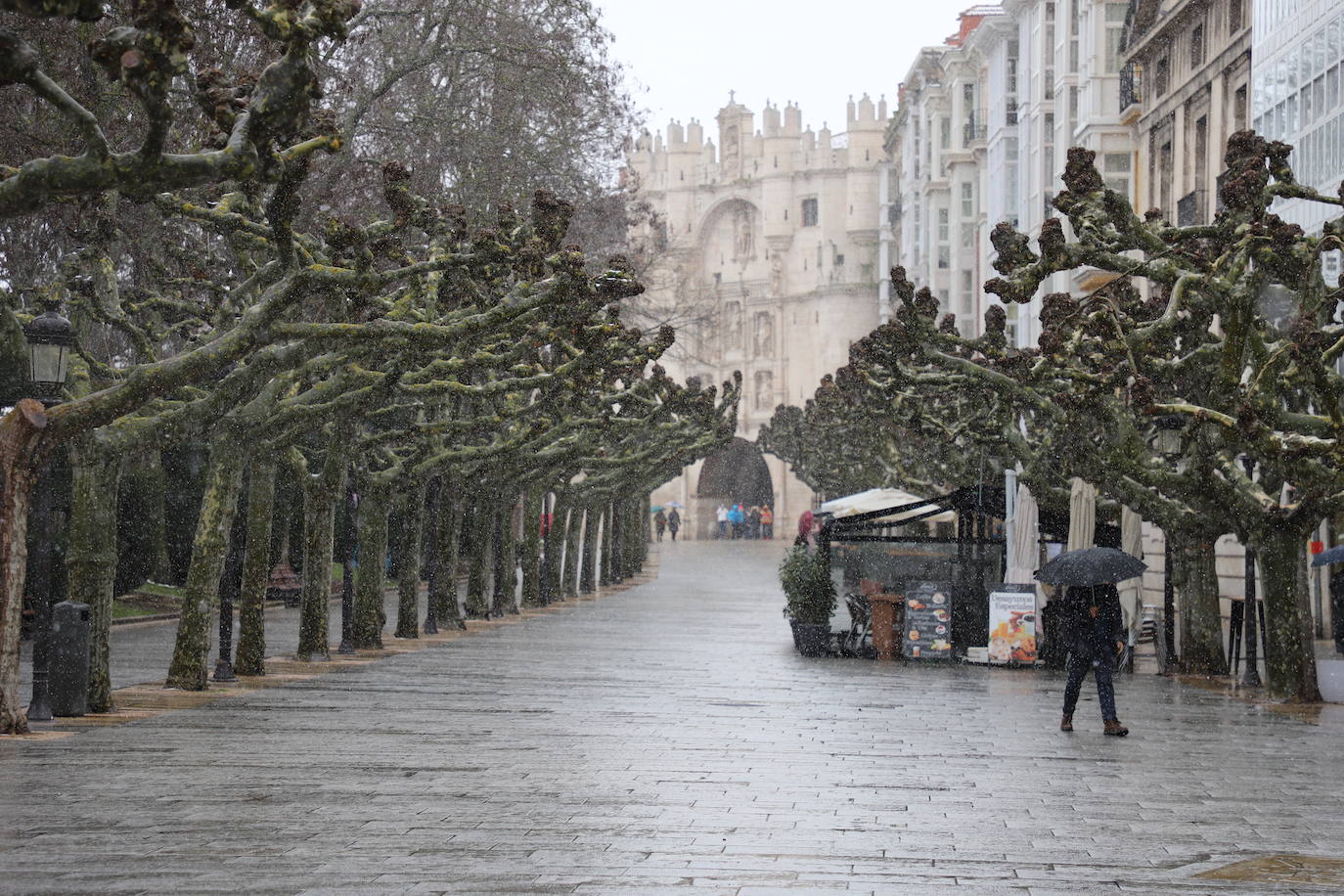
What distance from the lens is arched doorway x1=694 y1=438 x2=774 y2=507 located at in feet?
367

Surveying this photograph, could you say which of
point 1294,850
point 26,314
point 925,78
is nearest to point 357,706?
point 26,314

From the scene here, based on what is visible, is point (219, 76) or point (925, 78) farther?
point (925, 78)

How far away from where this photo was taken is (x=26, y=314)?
66.3 feet

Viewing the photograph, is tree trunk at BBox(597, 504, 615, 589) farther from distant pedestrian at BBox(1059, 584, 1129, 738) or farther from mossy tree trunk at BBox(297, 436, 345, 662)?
distant pedestrian at BBox(1059, 584, 1129, 738)

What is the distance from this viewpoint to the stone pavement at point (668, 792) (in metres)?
9.32

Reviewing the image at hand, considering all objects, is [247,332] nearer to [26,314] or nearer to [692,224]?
[26,314]

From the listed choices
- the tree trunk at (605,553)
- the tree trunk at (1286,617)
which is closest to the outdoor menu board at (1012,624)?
the tree trunk at (1286,617)

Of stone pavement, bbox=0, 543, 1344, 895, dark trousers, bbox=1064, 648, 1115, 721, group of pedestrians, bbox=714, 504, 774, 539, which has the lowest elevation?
stone pavement, bbox=0, 543, 1344, 895

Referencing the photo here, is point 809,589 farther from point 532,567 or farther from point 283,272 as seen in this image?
point 532,567

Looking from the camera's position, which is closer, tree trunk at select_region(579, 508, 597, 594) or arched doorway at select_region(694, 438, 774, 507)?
tree trunk at select_region(579, 508, 597, 594)

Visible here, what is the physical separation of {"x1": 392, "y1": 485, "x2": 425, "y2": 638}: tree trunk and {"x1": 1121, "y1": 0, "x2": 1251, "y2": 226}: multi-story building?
48.7ft

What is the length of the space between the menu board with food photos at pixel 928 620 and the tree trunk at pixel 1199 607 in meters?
3.17

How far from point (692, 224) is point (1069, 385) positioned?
89.7 meters

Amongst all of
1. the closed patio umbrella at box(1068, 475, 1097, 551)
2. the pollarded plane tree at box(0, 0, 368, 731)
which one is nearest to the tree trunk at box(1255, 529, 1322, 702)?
the closed patio umbrella at box(1068, 475, 1097, 551)
